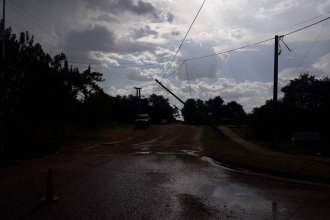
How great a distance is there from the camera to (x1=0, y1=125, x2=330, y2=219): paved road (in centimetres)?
918

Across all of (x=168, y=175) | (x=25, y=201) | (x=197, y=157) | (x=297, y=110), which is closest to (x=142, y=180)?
(x=168, y=175)

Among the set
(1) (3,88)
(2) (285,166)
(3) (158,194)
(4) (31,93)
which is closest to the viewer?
(3) (158,194)

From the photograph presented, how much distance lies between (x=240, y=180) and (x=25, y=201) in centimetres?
709

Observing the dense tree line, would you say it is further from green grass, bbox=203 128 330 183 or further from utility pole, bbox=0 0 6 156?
green grass, bbox=203 128 330 183

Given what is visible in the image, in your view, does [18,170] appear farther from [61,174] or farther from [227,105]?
[227,105]

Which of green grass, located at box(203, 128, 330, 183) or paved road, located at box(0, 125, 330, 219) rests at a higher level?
green grass, located at box(203, 128, 330, 183)

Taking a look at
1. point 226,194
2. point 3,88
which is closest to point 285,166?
point 226,194

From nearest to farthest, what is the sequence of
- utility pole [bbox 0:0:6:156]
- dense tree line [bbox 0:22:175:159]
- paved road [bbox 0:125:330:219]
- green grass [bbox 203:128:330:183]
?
paved road [bbox 0:125:330:219] → green grass [bbox 203:128:330:183] → utility pole [bbox 0:0:6:156] → dense tree line [bbox 0:22:175:159]

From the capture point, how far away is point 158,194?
11.5 metres

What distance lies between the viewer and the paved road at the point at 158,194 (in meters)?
9.18

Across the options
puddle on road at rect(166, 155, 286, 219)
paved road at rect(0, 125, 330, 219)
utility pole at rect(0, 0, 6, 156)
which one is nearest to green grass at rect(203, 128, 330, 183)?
paved road at rect(0, 125, 330, 219)

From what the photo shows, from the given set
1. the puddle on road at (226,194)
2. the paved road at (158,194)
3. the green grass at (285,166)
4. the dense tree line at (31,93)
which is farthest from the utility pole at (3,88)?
the puddle on road at (226,194)

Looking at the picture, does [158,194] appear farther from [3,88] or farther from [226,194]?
[3,88]

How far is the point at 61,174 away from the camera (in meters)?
15.7
